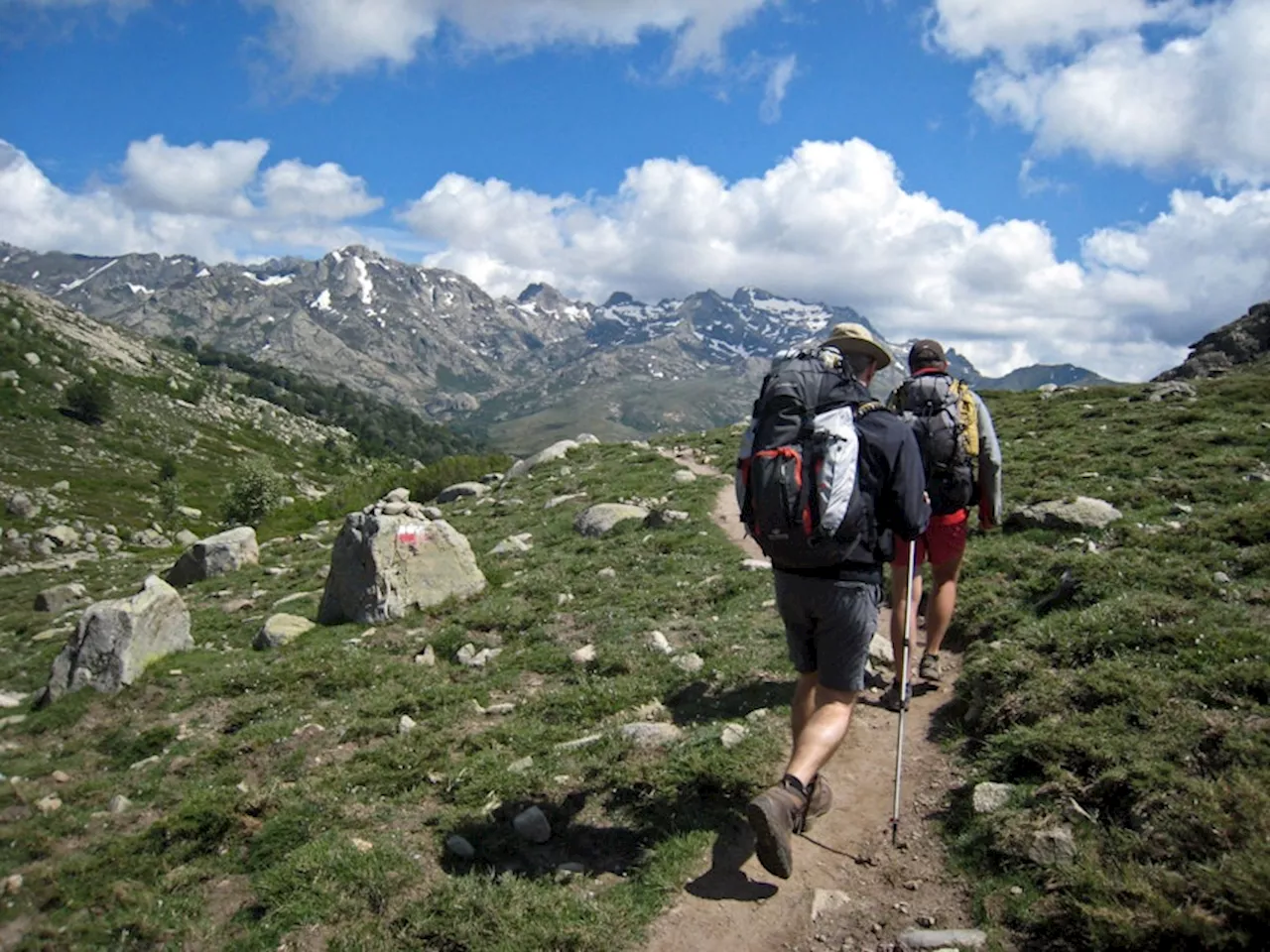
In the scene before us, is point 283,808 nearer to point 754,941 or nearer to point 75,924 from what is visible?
point 75,924

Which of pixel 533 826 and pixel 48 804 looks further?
pixel 48 804

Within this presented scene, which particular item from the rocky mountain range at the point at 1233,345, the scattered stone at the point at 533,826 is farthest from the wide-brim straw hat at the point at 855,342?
the rocky mountain range at the point at 1233,345

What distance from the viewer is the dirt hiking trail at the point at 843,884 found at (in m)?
5.88

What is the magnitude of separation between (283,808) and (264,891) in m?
1.47

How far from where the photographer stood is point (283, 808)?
328 inches

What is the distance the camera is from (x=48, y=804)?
373 inches

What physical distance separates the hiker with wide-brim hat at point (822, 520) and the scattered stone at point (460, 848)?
117 inches

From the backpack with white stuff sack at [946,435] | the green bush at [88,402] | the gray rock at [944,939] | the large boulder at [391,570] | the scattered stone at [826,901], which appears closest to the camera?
the gray rock at [944,939]

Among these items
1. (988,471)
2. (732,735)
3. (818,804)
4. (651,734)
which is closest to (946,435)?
(988,471)

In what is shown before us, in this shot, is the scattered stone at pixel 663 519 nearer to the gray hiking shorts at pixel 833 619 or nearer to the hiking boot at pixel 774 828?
the gray hiking shorts at pixel 833 619

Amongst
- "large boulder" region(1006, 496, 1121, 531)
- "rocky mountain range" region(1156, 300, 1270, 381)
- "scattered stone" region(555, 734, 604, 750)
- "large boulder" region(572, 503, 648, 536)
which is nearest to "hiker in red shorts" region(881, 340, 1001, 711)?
"scattered stone" region(555, 734, 604, 750)

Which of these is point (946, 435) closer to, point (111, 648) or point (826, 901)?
point (826, 901)

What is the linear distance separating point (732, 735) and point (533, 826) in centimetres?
246

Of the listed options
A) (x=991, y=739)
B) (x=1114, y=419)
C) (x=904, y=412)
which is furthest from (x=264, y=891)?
(x=1114, y=419)
